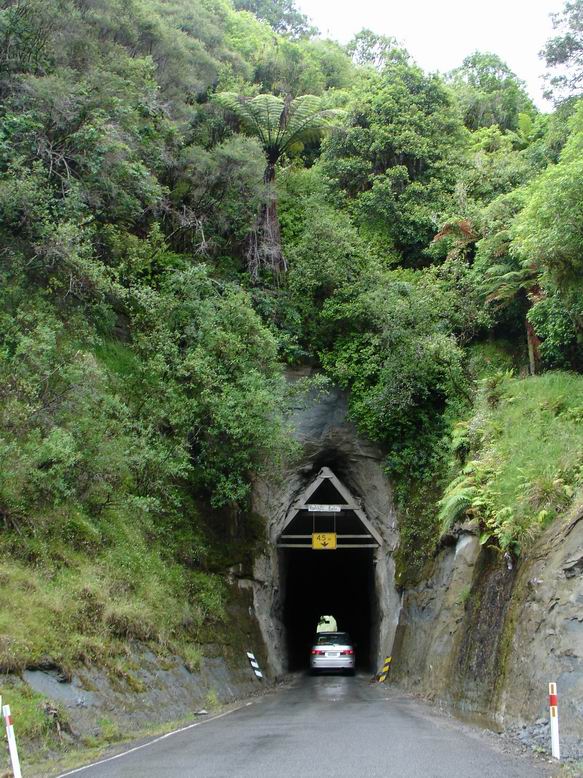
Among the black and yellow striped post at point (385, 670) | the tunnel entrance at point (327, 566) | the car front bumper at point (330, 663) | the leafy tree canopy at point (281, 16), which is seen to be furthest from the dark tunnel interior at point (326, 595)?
the leafy tree canopy at point (281, 16)

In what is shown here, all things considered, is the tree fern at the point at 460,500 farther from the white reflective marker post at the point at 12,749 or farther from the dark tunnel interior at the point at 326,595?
the dark tunnel interior at the point at 326,595

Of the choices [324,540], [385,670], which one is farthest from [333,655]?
[385,670]

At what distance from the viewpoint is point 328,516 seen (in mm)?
32469

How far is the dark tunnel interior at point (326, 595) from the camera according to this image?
30.9 m

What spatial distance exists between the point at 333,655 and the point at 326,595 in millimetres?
16757

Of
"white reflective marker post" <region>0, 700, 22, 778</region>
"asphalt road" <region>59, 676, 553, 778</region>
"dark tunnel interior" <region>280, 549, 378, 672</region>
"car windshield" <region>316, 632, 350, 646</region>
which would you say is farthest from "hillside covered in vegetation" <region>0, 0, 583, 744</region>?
"dark tunnel interior" <region>280, 549, 378, 672</region>

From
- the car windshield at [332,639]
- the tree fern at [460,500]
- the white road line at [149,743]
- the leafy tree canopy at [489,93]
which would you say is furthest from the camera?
the leafy tree canopy at [489,93]

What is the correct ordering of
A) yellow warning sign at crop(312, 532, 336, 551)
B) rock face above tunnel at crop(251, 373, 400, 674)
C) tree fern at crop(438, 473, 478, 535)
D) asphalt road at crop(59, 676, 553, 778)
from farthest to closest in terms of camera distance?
yellow warning sign at crop(312, 532, 336, 551), rock face above tunnel at crop(251, 373, 400, 674), tree fern at crop(438, 473, 478, 535), asphalt road at crop(59, 676, 553, 778)

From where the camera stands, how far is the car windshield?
89.5 feet

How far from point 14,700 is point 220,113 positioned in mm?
21795

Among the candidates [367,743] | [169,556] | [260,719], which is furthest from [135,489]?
[367,743]

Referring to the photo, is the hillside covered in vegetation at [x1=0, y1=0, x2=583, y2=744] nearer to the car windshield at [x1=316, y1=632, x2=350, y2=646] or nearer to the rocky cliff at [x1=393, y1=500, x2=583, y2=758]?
the rocky cliff at [x1=393, y1=500, x2=583, y2=758]

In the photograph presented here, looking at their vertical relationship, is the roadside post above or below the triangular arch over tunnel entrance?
below

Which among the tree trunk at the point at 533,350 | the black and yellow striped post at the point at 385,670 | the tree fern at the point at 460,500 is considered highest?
the tree trunk at the point at 533,350
